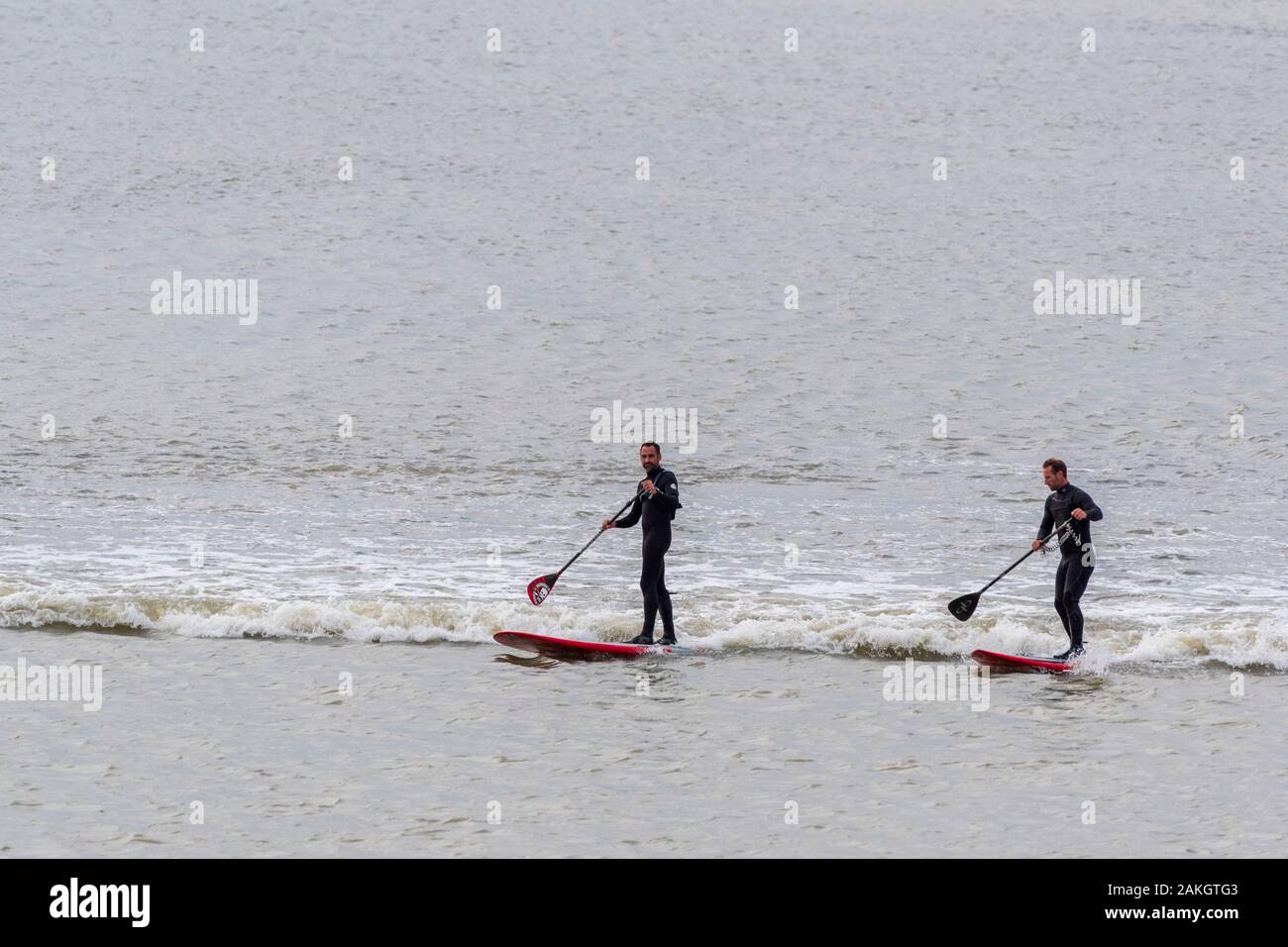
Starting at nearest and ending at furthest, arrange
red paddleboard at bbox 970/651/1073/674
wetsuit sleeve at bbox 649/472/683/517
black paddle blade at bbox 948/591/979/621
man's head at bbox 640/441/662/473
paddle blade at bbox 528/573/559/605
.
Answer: red paddleboard at bbox 970/651/1073/674 < man's head at bbox 640/441/662/473 < wetsuit sleeve at bbox 649/472/683/517 < black paddle blade at bbox 948/591/979/621 < paddle blade at bbox 528/573/559/605

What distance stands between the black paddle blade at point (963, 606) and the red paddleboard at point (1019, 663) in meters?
0.69

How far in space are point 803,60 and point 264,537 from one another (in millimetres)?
30251

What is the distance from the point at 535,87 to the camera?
43375mm

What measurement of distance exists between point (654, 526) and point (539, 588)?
6.20ft

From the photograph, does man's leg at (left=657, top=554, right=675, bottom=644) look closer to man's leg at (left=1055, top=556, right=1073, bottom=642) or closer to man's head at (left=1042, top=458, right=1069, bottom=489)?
man's leg at (left=1055, top=556, right=1073, bottom=642)

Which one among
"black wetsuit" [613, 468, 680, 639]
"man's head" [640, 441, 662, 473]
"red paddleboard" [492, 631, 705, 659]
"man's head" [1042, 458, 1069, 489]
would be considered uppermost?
"man's head" [640, 441, 662, 473]

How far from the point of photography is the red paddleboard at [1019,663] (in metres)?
14.2

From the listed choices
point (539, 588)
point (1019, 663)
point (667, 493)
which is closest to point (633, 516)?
point (667, 493)

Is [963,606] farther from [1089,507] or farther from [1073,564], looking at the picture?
[1089,507]

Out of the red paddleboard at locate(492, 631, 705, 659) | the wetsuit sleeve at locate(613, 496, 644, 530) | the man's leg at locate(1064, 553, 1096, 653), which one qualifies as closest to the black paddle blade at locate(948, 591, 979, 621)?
the man's leg at locate(1064, 553, 1096, 653)

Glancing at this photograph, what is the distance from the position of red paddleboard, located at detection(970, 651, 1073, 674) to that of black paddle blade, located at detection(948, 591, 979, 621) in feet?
2.26

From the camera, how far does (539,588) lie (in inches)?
634

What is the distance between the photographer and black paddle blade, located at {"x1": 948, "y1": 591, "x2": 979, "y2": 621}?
1520 cm
